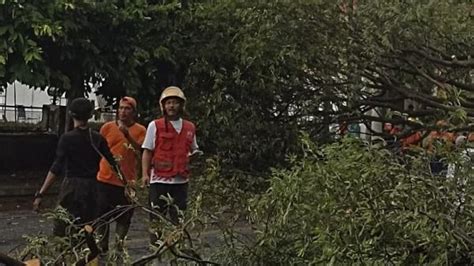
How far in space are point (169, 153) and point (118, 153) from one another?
19.6 inches

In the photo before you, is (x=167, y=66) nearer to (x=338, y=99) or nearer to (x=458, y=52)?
(x=338, y=99)

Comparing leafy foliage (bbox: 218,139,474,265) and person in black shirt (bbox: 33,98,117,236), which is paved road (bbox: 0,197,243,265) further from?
leafy foliage (bbox: 218,139,474,265)

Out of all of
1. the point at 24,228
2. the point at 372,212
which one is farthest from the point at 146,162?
the point at 24,228

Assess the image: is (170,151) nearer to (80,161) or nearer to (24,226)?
(80,161)

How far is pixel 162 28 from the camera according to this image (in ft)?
38.0

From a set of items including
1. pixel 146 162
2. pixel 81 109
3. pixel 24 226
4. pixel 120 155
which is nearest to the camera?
pixel 81 109

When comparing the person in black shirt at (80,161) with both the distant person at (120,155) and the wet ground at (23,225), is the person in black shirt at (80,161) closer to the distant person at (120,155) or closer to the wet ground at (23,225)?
the distant person at (120,155)

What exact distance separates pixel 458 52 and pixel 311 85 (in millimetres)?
1557

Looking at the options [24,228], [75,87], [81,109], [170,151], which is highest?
[75,87]

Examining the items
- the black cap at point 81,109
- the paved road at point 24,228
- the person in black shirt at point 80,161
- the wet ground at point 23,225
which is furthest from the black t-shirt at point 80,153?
the paved road at point 24,228

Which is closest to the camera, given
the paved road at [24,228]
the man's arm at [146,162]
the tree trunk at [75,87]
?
the man's arm at [146,162]

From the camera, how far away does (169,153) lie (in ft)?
24.1

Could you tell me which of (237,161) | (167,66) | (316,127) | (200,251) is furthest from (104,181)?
(167,66)

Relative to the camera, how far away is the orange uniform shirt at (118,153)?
297 inches
